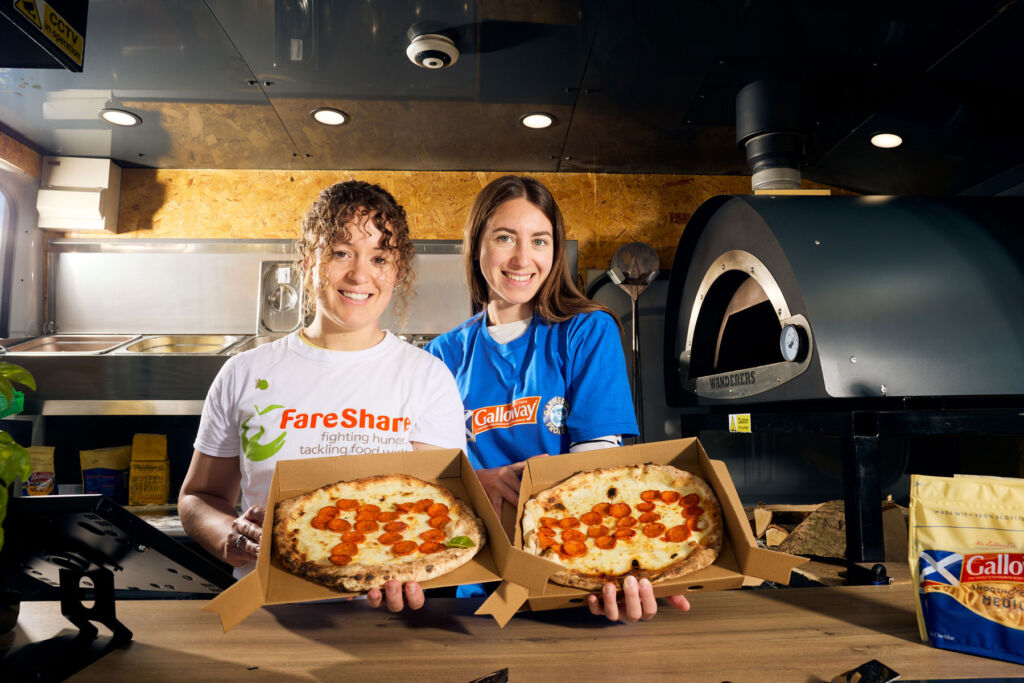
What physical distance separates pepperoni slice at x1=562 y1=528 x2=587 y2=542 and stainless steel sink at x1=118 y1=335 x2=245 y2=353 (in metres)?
3.43

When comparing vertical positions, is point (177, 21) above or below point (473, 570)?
above

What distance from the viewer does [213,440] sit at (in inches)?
46.4

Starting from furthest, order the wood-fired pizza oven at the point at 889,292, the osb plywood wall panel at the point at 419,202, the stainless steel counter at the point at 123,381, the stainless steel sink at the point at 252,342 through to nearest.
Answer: the osb plywood wall panel at the point at 419,202
the stainless steel sink at the point at 252,342
the stainless steel counter at the point at 123,381
the wood-fired pizza oven at the point at 889,292

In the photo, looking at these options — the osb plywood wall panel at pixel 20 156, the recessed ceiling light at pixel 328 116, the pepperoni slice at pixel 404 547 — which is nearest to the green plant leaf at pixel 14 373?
the pepperoni slice at pixel 404 547

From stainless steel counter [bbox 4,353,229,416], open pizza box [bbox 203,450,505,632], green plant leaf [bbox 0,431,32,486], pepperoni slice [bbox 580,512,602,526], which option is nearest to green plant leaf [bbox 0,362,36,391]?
green plant leaf [bbox 0,431,32,486]

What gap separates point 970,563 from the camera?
82 centimetres

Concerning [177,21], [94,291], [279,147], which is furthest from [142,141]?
[177,21]

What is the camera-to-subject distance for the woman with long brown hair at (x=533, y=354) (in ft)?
4.55

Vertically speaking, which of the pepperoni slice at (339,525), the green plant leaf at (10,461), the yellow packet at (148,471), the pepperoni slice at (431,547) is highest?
the green plant leaf at (10,461)

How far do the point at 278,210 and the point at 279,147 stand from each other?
48cm

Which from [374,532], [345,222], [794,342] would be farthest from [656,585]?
[794,342]

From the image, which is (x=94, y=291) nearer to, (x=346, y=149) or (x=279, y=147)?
(x=279, y=147)

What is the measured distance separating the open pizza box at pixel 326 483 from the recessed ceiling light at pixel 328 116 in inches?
112

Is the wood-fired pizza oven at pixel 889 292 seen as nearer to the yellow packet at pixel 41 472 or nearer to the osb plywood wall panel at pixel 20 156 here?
the yellow packet at pixel 41 472
